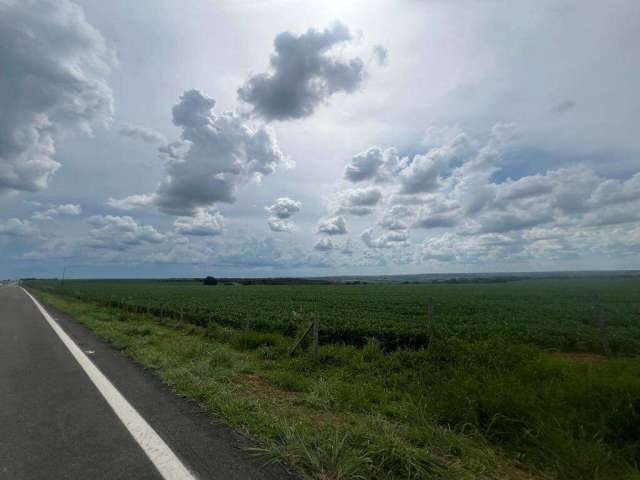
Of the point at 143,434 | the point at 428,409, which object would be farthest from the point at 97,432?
the point at 428,409

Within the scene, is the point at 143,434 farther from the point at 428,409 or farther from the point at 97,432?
the point at 428,409

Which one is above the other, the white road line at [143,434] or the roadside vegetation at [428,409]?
the white road line at [143,434]

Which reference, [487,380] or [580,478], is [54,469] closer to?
[580,478]

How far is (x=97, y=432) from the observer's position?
3.96 metres

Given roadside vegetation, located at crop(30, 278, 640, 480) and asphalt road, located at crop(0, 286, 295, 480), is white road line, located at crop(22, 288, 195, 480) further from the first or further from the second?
roadside vegetation, located at crop(30, 278, 640, 480)

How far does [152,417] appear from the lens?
4.37m

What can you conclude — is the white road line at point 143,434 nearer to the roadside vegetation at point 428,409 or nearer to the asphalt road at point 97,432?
the asphalt road at point 97,432

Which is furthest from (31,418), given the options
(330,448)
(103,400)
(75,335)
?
(75,335)

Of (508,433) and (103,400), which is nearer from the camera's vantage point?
(508,433)

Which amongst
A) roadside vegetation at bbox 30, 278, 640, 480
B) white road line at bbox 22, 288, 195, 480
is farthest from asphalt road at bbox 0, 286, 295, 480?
roadside vegetation at bbox 30, 278, 640, 480

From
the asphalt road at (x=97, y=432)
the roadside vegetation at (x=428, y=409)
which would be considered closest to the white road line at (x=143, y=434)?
the asphalt road at (x=97, y=432)

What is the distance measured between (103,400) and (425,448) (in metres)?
4.23

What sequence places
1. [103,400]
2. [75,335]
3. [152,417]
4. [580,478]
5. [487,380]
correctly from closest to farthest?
[580,478] < [152,417] < [103,400] < [487,380] < [75,335]

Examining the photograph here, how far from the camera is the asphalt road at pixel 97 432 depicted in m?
3.17
